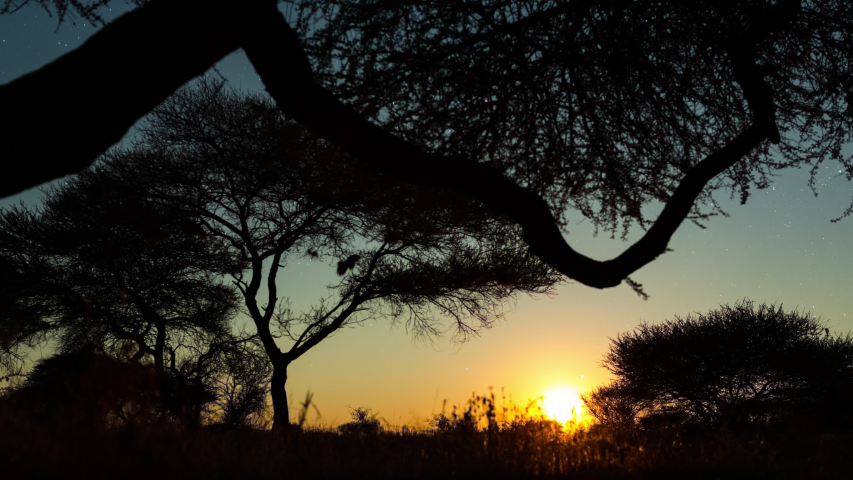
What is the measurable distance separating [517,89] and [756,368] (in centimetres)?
1258

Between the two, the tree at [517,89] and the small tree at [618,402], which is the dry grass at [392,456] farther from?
the small tree at [618,402]

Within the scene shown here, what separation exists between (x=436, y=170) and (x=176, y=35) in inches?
76.3

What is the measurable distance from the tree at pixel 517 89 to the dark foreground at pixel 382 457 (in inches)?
63.6

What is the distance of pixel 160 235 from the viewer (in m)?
11.6

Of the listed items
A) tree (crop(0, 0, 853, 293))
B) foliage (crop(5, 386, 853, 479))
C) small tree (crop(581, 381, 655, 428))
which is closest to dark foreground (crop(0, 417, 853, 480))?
foliage (crop(5, 386, 853, 479))

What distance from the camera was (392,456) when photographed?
4531mm

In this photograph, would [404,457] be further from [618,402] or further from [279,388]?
[618,402]

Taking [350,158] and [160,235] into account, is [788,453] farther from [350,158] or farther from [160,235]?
[160,235]

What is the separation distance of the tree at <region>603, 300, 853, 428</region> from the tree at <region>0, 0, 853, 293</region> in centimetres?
887

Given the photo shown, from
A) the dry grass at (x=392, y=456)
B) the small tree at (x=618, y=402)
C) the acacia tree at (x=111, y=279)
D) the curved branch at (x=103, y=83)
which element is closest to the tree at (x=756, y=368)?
the small tree at (x=618, y=402)

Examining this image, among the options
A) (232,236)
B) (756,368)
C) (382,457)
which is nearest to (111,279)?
(232,236)

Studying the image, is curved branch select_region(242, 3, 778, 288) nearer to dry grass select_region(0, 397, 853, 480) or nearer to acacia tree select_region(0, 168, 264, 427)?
dry grass select_region(0, 397, 853, 480)

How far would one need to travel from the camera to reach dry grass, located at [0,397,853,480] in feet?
12.9

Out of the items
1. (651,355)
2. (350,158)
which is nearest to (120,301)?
(350,158)
